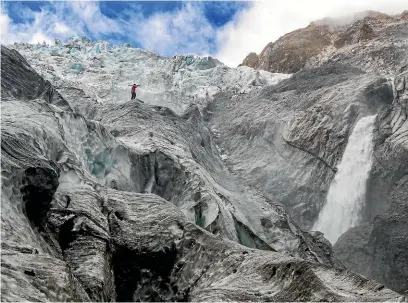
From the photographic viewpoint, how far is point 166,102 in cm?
5391

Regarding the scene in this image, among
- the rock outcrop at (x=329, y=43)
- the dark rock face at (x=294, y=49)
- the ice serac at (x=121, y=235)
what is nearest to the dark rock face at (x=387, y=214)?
the ice serac at (x=121, y=235)

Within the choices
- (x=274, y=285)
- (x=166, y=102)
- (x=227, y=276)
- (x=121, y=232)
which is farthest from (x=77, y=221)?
(x=166, y=102)

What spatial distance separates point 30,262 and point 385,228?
2372cm

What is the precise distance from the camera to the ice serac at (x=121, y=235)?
40.8 feet

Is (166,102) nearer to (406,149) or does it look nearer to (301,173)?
(301,173)

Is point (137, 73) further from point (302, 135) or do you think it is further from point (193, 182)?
point (193, 182)

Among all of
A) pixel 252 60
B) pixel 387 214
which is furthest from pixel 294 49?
pixel 387 214

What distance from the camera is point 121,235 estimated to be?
16.8m

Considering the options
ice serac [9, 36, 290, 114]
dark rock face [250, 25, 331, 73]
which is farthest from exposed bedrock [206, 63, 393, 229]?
dark rock face [250, 25, 331, 73]

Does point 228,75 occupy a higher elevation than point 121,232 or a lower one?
higher

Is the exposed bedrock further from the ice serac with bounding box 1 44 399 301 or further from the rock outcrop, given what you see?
the ice serac with bounding box 1 44 399 301

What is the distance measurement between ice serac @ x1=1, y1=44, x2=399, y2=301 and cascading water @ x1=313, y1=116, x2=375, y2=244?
10833mm

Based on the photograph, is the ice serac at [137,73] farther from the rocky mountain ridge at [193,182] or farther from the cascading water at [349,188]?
the cascading water at [349,188]

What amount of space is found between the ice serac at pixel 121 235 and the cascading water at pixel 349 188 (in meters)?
10.8
